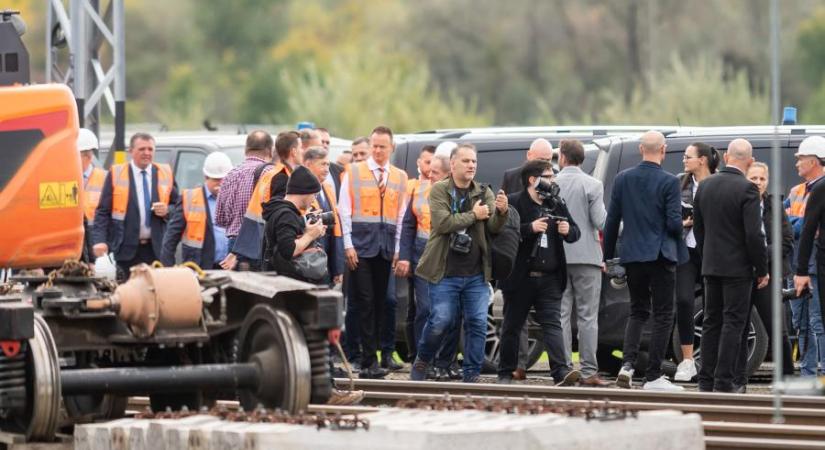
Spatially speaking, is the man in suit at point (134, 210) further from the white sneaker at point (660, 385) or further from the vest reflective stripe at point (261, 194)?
the white sneaker at point (660, 385)

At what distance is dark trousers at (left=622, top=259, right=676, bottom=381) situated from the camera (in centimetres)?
1585

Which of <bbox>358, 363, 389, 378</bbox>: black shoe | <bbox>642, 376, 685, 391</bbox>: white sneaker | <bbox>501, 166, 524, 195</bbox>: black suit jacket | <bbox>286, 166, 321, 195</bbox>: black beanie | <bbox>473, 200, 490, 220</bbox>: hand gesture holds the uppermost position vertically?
<bbox>501, 166, 524, 195</bbox>: black suit jacket

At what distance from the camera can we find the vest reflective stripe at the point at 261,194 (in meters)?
14.9

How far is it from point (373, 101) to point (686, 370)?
51.1 m

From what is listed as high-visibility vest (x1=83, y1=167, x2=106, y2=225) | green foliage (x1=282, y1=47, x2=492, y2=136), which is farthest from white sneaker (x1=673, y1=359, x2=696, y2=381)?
green foliage (x1=282, y1=47, x2=492, y2=136)

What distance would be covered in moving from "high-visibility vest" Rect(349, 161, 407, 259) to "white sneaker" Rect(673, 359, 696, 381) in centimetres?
278

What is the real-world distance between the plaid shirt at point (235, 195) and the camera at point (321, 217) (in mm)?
1142

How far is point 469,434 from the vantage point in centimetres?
926

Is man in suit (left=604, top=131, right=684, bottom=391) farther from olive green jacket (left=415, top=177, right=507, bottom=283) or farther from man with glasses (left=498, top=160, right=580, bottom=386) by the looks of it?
olive green jacket (left=415, top=177, right=507, bottom=283)

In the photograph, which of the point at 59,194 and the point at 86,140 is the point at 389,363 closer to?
the point at 86,140

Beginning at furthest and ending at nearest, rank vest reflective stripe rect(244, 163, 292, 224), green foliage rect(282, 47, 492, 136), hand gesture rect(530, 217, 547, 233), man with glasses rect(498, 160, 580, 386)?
green foliage rect(282, 47, 492, 136) → man with glasses rect(498, 160, 580, 386) → hand gesture rect(530, 217, 547, 233) → vest reflective stripe rect(244, 163, 292, 224)

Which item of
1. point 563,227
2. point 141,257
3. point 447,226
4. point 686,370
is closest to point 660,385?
point 686,370

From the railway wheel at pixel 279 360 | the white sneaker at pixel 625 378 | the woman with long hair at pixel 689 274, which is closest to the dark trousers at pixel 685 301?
the woman with long hair at pixel 689 274

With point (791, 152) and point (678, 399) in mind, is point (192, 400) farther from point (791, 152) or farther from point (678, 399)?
point (791, 152)
